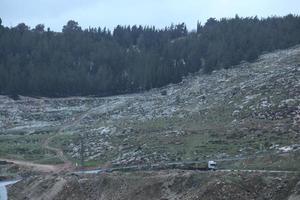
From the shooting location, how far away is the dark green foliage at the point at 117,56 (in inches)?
5059

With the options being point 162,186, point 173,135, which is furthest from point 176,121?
point 162,186

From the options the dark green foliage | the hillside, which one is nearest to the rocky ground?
the hillside

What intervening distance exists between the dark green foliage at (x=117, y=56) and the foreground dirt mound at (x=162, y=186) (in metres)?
74.0

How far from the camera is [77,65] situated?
14538 centimetres

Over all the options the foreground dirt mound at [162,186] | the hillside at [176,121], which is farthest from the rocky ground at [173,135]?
the hillside at [176,121]

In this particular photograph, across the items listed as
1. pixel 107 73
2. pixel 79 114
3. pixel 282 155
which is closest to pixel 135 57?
pixel 107 73

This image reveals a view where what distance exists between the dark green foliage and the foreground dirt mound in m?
74.0

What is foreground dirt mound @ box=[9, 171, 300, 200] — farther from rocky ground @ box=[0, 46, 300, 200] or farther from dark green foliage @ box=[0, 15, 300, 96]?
dark green foliage @ box=[0, 15, 300, 96]

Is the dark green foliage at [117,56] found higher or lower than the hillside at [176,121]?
higher

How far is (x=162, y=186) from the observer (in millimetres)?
43219

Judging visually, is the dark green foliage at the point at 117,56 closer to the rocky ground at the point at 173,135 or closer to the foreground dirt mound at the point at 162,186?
the rocky ground at the point at 173,135

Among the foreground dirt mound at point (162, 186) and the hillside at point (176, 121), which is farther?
the hillside at point (176, 121)

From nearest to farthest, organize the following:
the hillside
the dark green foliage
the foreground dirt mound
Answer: the foreground dirt mound, the hillside, the dark green foliage

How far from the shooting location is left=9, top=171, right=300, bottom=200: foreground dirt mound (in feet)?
122
